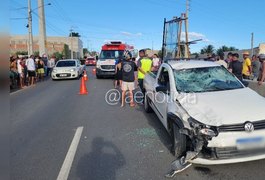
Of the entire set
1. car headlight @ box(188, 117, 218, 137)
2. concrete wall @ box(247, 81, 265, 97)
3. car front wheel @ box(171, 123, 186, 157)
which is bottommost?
car front wheel @ box(171, 123, 186, 157)

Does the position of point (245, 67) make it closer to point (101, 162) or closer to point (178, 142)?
point (178, 142)

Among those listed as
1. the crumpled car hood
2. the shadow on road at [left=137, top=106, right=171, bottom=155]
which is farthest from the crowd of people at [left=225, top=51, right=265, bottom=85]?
the crumpled car hood

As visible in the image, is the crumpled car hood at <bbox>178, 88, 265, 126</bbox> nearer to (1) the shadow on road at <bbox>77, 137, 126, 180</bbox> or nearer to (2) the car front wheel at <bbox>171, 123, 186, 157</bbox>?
(2) the car front wheel at <bbox>171, 123, 186, 157</bbox>

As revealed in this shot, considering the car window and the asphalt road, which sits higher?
the car window

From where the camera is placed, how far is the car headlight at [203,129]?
13.1 ft

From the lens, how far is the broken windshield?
556 cm

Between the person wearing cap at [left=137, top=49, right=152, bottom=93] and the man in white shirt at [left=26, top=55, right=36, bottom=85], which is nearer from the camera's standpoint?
the person wearing cap at [left=137, top=49, right=152, bottom=93]

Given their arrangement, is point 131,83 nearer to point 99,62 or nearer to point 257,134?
point 257,134

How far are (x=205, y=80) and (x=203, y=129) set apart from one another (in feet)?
6.66

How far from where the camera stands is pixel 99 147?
550cm

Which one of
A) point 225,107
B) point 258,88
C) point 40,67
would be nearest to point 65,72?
point 40,67

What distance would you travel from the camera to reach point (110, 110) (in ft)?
29.7

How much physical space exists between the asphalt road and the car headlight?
2.13 ft

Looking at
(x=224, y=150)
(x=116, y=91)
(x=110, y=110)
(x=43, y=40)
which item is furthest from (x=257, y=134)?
(x=43, y=40)
